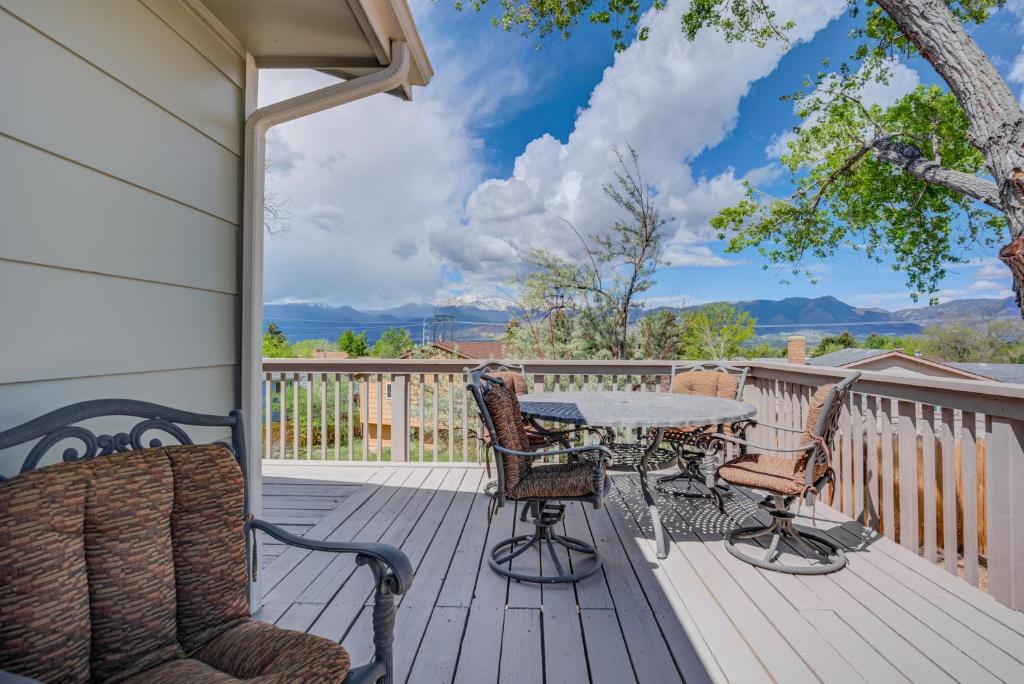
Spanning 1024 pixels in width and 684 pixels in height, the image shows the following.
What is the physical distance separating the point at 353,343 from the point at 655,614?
781 centimetres

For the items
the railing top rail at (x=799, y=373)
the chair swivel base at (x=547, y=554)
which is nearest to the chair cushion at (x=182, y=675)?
the chair swivel base at (x=547, y=554)

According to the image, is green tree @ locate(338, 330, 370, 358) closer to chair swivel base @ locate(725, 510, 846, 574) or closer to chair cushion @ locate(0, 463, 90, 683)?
chair swivel base @ locate(725, 510, 846, 574)

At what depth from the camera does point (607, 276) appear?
8914 millimetres

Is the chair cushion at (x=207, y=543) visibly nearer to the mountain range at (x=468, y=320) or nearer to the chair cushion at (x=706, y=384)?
the mountain range at (x=468, y=320)

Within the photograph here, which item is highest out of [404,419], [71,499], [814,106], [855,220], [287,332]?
[814,106]

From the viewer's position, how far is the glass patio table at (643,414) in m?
2.70

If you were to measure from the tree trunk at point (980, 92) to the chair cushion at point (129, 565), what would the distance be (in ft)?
19.3

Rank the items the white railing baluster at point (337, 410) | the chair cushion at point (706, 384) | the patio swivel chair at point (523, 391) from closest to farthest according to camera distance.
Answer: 1. the patio swivel chair at point (523, 391)
2. the chair cushion at point (706, 384)
3. the white railing baluster at point (337, 410)

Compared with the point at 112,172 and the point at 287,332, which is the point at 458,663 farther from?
the point at 287,332

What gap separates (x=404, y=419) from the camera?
483cm

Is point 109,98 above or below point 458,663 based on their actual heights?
above

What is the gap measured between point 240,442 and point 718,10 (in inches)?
391

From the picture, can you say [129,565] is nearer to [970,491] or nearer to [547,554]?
[547,554]

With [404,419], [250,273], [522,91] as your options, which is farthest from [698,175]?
[250,273]
